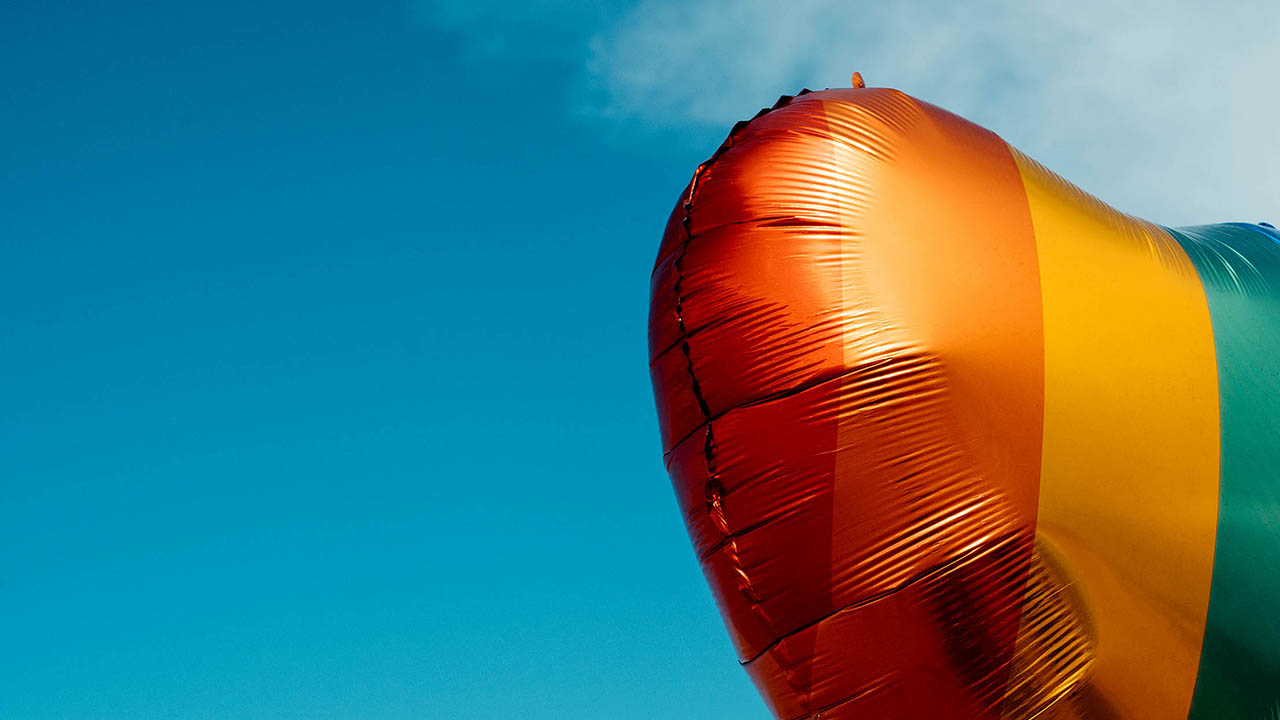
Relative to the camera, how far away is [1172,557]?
23.9ft

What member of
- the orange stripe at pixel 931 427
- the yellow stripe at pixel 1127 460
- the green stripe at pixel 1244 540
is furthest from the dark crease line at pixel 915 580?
the green stripe at pixel 1244 540

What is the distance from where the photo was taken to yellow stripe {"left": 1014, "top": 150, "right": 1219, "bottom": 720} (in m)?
7.01

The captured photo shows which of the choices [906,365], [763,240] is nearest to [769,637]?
[906,365]

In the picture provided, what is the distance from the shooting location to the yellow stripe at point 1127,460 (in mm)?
7012

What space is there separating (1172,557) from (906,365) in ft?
6.59

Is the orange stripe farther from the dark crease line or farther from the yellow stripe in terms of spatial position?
the yellow stripe

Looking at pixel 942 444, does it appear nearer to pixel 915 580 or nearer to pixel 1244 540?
pixel 915 580

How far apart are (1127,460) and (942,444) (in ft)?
3.97

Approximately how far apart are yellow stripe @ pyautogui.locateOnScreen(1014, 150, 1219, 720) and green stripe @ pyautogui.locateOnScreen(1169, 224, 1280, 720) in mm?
102

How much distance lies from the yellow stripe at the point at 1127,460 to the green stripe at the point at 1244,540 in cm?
10

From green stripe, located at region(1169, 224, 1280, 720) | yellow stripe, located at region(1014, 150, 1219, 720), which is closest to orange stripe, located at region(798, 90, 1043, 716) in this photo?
yellow stripe, located at region(1014, 150, 1219, 720)

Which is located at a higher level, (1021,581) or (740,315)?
(740,315)

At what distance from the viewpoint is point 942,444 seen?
6715 millimetres

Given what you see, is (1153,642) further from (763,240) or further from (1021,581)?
(763,240)
